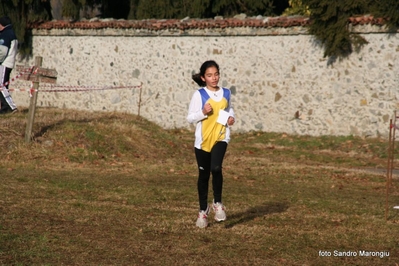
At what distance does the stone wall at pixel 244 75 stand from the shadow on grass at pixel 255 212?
8.99 m

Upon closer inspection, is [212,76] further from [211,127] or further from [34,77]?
[34,77]

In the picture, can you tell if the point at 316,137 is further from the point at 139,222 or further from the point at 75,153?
the point at 139,222

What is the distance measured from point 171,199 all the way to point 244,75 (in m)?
11.1

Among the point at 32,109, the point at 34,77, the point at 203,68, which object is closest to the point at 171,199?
the point at 203,68

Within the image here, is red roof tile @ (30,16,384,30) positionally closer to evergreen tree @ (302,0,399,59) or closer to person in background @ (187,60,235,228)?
evergreen tree @ (302,0,399,59)

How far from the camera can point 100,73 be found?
25.7m

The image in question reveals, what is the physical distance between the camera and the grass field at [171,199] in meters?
8.33

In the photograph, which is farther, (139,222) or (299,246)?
(139,222)

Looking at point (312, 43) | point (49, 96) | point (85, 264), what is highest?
point (312, 43)

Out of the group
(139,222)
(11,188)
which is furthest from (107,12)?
(139,222)

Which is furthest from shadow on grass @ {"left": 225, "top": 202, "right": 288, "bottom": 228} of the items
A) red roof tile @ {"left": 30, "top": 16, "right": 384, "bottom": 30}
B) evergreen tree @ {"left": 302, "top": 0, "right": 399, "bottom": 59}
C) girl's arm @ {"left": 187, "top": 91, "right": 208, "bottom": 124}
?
red roof tile @ {"left": 30, "top": 16, "right": 384, "bottom": 30}

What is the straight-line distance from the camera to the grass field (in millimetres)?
8328

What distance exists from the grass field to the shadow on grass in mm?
15

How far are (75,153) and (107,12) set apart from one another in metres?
15.3
